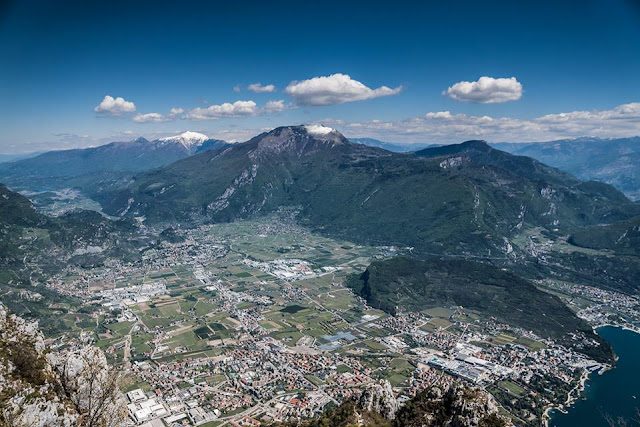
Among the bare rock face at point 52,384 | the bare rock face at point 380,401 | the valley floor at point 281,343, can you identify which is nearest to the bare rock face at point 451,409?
the bare rock face at point 380,401

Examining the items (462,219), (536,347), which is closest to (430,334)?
(536,347)

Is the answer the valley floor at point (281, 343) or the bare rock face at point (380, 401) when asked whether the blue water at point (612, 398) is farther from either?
the bare rock face at point (380, 401)

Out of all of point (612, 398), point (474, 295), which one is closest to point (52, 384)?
point (612, 398)

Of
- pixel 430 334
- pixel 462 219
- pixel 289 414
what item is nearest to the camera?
pixel 289 414

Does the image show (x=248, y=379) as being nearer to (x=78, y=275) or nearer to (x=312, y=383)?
(x=312, y=383)

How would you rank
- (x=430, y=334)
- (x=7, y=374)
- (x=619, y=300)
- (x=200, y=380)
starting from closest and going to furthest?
(x=7, y=374), (x=200, y=380), (x=430, y=334), (x=619, y=300)

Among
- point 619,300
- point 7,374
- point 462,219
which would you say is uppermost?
point 7,374
